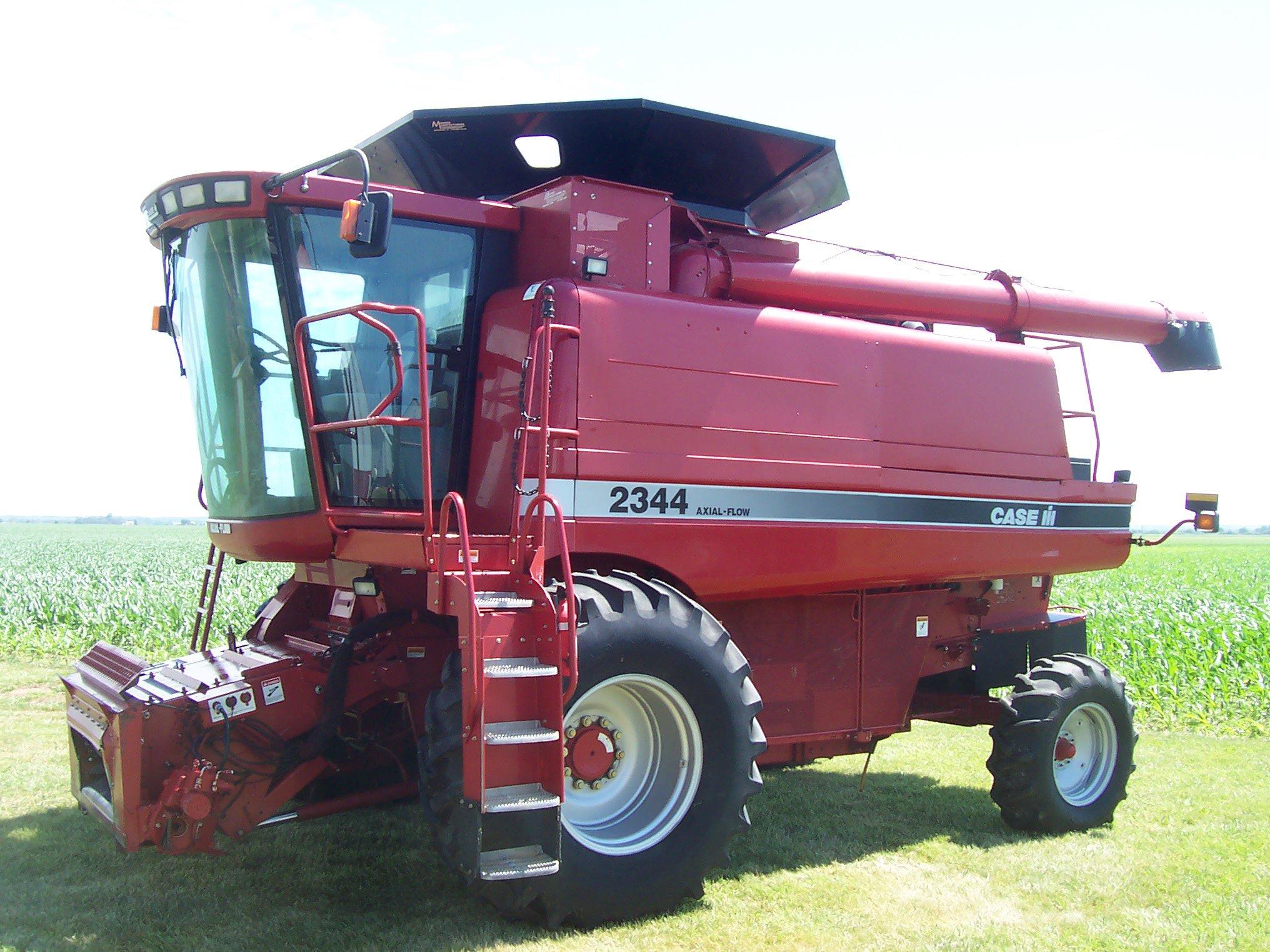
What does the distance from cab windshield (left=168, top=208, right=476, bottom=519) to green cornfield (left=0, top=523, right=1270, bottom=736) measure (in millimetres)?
7632

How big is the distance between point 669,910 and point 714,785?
546 millimetres

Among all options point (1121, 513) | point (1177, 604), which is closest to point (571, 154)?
point (1121, 513)

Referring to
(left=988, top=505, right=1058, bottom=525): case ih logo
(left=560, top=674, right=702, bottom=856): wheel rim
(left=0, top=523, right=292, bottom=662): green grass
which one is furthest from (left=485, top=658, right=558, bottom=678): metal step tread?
(left=0, top=523, right=292, bottom=662): green grass

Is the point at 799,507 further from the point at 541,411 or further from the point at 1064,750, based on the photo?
the point at 1064,750

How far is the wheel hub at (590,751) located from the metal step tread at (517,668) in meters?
0.51

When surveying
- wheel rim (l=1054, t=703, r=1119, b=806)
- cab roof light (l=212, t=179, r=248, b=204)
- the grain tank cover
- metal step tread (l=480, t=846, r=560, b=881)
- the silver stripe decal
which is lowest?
wheel rim (l=1054, t=703, r=1119, b=806)

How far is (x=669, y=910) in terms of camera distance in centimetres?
461

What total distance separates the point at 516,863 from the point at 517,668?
0.70 m

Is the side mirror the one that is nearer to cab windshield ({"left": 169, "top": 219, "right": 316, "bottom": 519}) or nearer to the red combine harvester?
the red combine harvester

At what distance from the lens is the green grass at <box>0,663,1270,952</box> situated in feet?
14.3

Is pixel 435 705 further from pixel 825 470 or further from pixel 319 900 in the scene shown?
pixel 825 470

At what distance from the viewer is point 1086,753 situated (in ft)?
21.8

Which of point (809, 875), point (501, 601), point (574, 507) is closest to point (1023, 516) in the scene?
point (809, 875)

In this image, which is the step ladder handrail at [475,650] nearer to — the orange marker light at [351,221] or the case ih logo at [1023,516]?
the orange marker light at [351,221]
